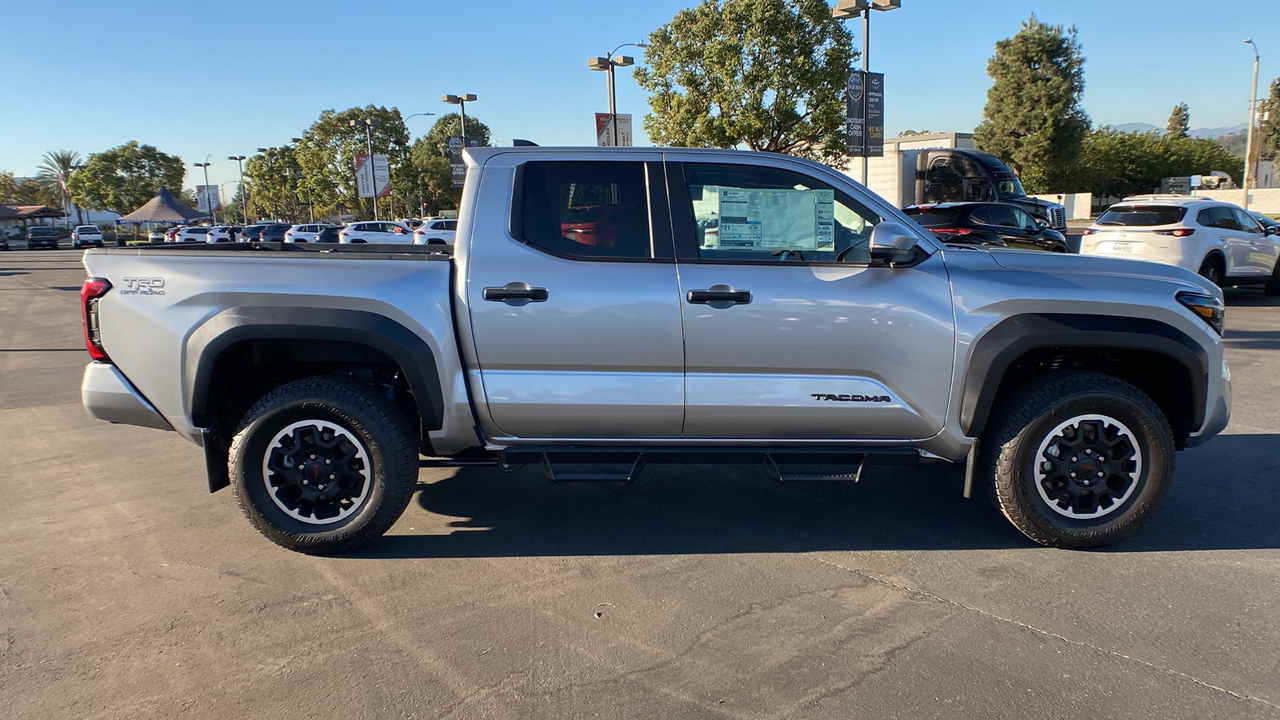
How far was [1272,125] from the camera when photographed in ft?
191

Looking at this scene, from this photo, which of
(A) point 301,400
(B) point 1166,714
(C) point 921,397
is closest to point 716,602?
(C) point 921,397

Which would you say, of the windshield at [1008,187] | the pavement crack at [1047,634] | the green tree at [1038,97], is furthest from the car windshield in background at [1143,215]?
the green tree at [1038,97]

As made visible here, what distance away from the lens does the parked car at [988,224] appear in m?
14.8

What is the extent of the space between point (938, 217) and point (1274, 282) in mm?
5639

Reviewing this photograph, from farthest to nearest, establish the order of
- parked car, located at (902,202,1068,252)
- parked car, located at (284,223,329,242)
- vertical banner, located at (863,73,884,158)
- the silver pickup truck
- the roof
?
the roof → parked car, located at (284,223,329,242) → vertical banner, located at (863,73,884,158) → parked car, located at (902,202,1068,252) → the silver pickup truck

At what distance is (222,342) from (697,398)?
7.42ft

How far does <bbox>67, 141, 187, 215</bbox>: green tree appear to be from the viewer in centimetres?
7906

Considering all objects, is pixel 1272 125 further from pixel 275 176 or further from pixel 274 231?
pixel 275 176

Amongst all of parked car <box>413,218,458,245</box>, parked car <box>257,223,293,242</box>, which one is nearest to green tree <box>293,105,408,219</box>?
parked car <box>257,223,293,242</box>

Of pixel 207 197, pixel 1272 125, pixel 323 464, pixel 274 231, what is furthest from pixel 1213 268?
pixel 1272 125

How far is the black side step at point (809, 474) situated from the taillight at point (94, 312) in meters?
3.31

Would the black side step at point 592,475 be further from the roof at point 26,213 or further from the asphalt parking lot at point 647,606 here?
Result: the roof at point 26,213

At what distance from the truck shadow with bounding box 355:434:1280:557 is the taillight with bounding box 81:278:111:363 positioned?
1.61 metres

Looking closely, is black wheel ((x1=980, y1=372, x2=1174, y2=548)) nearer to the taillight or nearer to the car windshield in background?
the taillight
